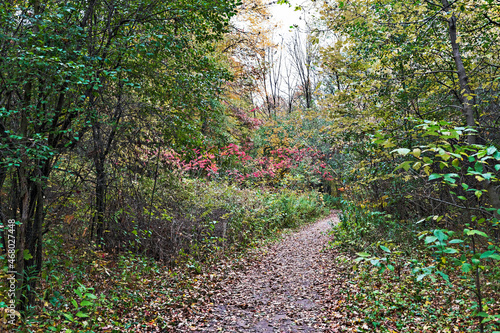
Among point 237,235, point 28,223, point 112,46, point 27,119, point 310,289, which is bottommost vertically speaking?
point 310,289

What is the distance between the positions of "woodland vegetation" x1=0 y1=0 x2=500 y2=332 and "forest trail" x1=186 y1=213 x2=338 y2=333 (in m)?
0.52

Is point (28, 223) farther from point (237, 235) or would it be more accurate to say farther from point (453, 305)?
point (453, 305)

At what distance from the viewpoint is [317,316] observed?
13.8 ft

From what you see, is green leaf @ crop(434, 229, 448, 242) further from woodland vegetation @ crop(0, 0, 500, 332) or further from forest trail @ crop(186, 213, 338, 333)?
forest trail @ crop(186, 213, 338, 333)

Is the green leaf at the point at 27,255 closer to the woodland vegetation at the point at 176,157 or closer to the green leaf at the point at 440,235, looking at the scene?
the woodland vegetation at the point at 176,157

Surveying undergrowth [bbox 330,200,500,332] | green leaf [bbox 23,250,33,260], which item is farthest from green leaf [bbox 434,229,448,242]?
green leaf [bbox 23,250,33,260]

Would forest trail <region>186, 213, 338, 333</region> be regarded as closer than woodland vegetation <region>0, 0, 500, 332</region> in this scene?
No

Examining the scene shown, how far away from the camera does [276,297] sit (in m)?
5.04

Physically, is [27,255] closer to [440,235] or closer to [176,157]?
[176,157]

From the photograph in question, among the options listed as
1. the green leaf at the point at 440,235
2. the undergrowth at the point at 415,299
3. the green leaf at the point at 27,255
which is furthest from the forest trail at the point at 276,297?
the green leaf at the point at 440,235

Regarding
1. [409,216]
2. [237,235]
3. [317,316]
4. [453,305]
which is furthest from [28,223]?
[409,216]

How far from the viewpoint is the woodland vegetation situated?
3004 mm

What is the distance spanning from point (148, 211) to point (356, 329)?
3896mm

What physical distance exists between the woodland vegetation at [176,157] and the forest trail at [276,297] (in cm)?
52
